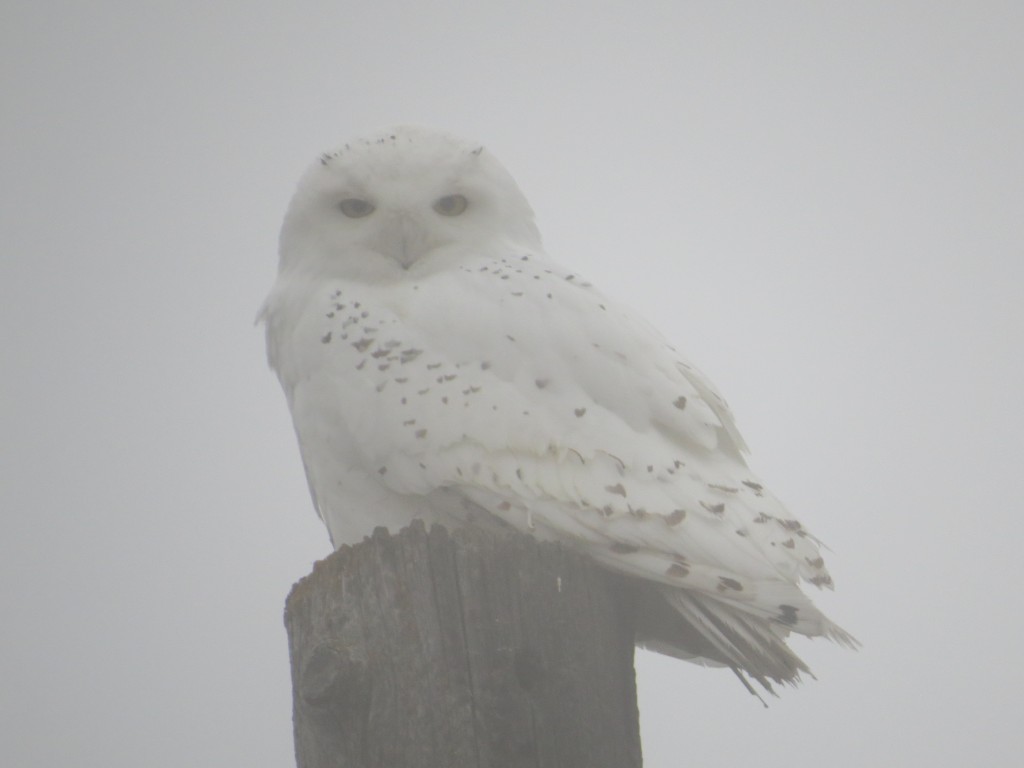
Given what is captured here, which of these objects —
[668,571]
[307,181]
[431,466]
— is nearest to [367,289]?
[307,181]

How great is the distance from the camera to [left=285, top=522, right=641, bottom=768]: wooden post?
238 cm

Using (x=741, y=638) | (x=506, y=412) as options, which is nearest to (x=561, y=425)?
(x=506, y=412)

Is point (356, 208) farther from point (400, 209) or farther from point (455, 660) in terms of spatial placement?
point (455, 660)

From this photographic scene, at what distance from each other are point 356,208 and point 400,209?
25cm

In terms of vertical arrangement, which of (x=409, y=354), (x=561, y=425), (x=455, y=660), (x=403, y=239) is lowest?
(x=455, y=660)

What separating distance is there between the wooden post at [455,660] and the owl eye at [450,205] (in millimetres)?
2184

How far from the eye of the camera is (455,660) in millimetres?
2449

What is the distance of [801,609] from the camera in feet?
10.0

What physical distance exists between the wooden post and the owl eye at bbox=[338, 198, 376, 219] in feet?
7.22

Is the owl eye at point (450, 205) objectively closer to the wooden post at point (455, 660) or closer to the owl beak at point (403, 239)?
the owl beak at point (403, 239)

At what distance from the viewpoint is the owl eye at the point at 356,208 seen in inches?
181

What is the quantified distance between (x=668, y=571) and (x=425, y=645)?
0.95 metres

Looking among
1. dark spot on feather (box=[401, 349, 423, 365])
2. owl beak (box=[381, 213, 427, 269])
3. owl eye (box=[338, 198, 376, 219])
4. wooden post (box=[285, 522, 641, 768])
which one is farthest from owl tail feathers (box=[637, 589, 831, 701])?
owl eye (box=[338, 198, 376, 219])

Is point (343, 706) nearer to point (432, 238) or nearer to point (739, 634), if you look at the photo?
point (739, 634)
